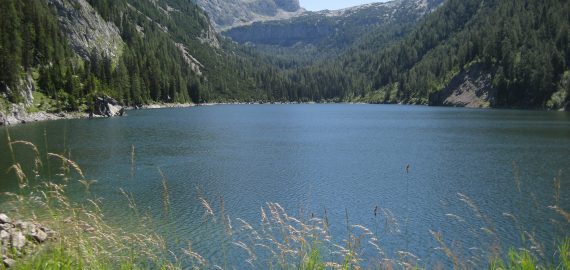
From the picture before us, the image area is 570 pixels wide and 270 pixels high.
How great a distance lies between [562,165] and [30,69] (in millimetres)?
125691

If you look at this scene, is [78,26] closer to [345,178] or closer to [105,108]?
[105,108]

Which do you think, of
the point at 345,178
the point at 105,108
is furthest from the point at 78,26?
the point at 345,178

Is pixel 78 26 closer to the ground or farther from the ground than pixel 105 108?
farther from the ground

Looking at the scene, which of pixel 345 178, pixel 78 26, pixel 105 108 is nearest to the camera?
pixel 345 178

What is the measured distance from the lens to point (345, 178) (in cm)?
4803

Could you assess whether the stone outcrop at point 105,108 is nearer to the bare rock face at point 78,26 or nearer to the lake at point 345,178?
the bare rock face at point 78,26

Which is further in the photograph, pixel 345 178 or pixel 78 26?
pixel 78 26

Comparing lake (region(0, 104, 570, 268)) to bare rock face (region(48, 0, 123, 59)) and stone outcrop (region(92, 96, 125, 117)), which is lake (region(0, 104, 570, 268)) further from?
bare rock face (region(48, 0, 123, 59))

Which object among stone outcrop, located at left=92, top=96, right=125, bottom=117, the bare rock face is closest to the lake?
stone outcrop, located at left=92, top=96, right=125, bottom=117

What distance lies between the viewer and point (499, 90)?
188 meters

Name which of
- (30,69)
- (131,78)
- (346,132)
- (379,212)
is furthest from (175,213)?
(131,78)

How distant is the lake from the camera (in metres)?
29.3

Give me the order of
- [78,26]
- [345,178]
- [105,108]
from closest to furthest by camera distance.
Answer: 1. [345,178]
2. [105,108]
3. [78,26]

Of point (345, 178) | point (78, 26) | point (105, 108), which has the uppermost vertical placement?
point (78, 26)
